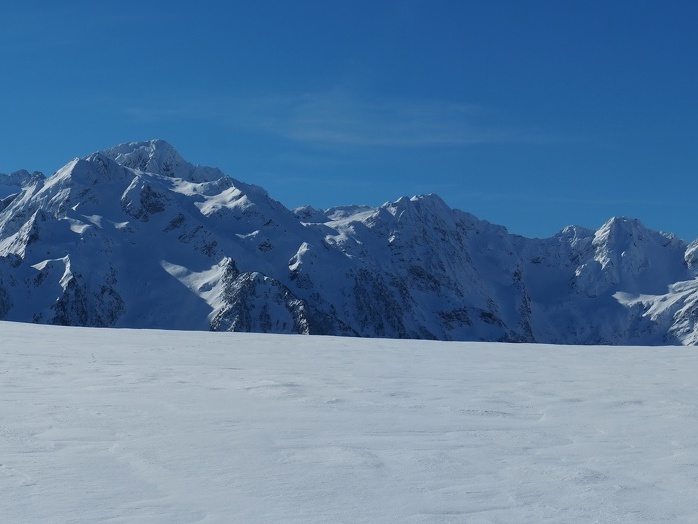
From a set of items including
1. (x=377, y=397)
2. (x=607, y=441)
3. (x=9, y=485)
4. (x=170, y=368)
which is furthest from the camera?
(x=170, y=368)

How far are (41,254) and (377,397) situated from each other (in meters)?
180

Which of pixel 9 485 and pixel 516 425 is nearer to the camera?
pixel 9 485

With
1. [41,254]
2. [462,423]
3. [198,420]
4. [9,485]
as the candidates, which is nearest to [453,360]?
[462,423]

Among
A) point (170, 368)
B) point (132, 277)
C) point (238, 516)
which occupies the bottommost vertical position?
point (238, 516)

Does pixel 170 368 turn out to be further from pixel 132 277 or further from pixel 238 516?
pixel 132 277

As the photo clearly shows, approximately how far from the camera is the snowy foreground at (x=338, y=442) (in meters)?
6.73

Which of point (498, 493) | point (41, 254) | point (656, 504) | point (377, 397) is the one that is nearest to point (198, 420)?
point (377, 397)

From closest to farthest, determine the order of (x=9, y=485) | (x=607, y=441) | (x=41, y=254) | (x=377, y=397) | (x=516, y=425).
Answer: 1. (x=9, y=485)
2. (x=607, y=441)
3. (x=516, y=425)
4. (x=377, y=397)
5. (x=41, y=254)

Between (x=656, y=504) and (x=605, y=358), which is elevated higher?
(x=605, y=358)

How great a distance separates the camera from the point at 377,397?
11.9 metres

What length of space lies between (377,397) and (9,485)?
5.79m

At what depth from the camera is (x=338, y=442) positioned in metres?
8.84

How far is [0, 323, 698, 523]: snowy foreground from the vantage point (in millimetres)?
6730

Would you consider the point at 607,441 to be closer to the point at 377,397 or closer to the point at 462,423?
the point at 462,423
